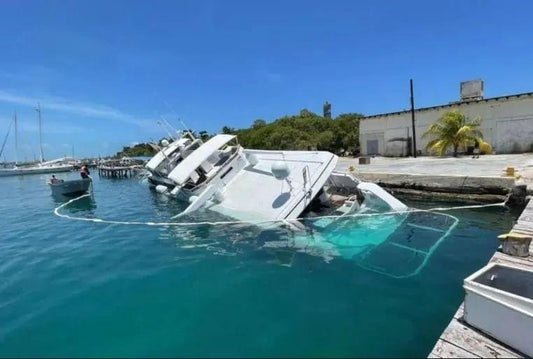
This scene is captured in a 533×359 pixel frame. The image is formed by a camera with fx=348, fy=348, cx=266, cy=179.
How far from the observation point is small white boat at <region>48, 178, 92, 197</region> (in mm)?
23891

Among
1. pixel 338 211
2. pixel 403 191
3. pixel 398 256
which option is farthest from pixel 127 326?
pixel 403 191

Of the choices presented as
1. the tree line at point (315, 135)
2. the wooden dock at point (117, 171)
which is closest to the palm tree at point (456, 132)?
the tree line at point (315, 135)

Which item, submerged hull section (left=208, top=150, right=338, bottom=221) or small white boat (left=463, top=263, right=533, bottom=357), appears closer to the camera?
small white boat (left=463, top=263, right=533, bottom=357)

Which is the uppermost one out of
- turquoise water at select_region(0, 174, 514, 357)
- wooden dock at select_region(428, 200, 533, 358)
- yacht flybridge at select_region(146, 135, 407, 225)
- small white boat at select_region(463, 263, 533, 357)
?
yacht flybridge at select_region(146, 135, 407, 225)

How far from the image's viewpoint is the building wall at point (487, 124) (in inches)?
1304

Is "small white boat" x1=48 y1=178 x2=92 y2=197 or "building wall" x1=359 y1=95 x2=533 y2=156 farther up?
"building wall" x1=359 y1=95 x2=533 y2=156

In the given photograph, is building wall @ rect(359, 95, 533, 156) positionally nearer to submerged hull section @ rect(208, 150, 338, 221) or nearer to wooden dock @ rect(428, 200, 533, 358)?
submerged hull section @ rect(208, 150, 338, 221)

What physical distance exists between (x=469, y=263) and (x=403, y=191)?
35.8 feet

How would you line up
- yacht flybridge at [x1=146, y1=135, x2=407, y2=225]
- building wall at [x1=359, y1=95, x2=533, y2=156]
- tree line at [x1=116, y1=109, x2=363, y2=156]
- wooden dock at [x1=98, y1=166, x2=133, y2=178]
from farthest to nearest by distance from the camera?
tree line at [x1=116, y1=109, x2=363, y2=156] < wooden dock at [x1=98, y1=166, x2=133, y2=178] < building wall at [x1=359, y1=95, x2=533, y2=156] < yacht flybridge at [x1=146, y1=135, x2=407, y2=225]

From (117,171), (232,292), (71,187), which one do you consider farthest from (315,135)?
(232,292)

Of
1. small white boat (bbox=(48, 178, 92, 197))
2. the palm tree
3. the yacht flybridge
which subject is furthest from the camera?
the palm tree

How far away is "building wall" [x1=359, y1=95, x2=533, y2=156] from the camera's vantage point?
109 feet

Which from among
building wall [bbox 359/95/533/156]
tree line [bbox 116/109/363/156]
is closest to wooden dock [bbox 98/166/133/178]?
tree line [bbox 116/109/363/156]

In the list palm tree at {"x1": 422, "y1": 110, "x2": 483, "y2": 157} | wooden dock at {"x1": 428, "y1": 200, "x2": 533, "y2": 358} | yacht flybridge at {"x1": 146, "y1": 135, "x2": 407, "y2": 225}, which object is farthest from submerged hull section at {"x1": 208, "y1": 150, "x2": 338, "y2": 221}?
palm tree at {"x1": 422, "y1": 110, "x2": 483, "y2": 157}
